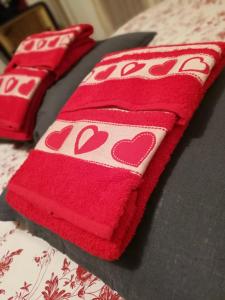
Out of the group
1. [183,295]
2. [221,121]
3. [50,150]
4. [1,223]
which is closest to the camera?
[183,295]

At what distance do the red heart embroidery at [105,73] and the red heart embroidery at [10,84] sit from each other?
0.49 m

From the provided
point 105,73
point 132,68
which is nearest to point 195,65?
point 132,68

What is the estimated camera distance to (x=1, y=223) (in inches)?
34.2

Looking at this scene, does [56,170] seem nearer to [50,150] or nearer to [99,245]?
[50,150]

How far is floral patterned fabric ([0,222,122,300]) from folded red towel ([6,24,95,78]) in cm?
74

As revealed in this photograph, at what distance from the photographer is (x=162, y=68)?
2.33 feet

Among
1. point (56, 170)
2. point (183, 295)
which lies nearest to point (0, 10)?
point (56, 170)

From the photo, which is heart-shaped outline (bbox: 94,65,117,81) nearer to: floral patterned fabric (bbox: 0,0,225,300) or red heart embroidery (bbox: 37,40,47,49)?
floral patterned fabric (bbox: 0,0,225,300)

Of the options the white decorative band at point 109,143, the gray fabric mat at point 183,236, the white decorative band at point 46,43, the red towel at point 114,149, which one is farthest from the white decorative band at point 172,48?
the white decorative band at point 46,43

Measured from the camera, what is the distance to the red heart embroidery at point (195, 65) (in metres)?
0.64

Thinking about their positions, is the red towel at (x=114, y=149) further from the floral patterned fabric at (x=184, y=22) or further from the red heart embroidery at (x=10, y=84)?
the red heart embroidery at (x=10, y=84)

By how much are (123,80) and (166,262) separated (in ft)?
1.58

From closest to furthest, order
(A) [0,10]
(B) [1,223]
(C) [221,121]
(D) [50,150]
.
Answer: (C) [221,121]
(D) [50,150]
(B) [1,223]
(A) [0,10]

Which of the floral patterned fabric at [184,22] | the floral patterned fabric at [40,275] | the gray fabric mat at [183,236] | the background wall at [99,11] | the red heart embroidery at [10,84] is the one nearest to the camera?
the gray fabric mat at [183,236]
